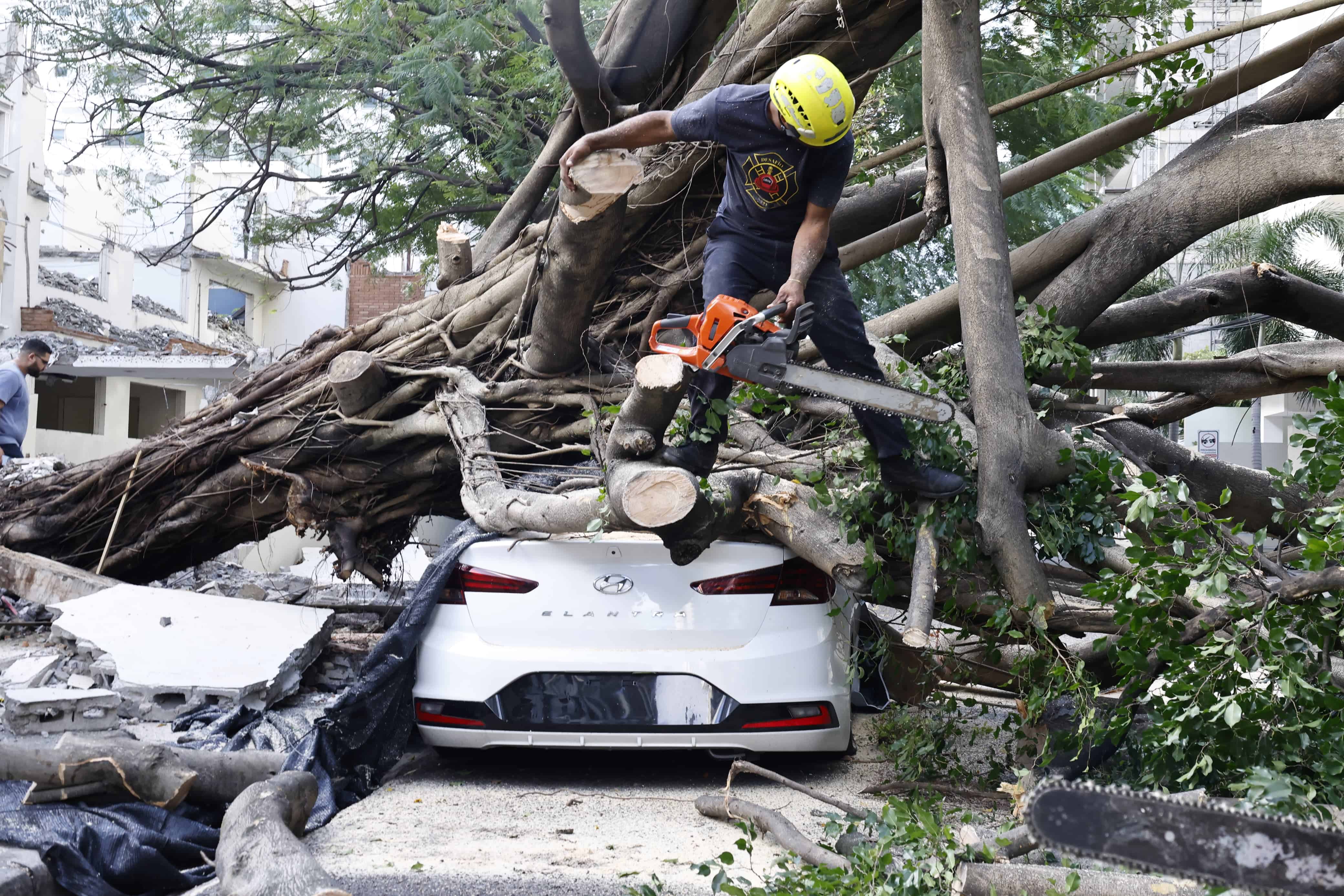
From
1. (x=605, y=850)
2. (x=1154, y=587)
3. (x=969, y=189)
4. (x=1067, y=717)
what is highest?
(x=969, y=189)

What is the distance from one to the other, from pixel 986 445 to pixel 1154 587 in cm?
94

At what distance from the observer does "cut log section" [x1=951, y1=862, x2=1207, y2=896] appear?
2.45 meters

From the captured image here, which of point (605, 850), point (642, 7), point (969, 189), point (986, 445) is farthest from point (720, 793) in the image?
point (642, 7)

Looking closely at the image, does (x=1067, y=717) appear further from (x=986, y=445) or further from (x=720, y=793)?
(x=720, y=793)

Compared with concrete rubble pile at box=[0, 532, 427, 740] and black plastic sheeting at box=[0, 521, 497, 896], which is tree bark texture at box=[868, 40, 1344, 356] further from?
concrete rubble pile at box=[0, 532, 427, 740]

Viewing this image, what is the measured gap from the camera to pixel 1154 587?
10.5 ft

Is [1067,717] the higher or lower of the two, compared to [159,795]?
higher

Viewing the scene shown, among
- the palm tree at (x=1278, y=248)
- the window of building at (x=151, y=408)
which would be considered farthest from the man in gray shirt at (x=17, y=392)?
the palm tree at (x=1278, y=248)

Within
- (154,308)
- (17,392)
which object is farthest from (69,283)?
(17,392)

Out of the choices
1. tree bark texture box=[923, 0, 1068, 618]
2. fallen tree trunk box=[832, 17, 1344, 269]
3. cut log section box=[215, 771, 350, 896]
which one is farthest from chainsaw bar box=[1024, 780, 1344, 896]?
fallen tree trunk box=[832, 17, 1344, 269]

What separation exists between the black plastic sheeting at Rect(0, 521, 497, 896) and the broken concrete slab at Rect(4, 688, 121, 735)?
46 cm

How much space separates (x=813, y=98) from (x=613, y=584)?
2086 millimetres

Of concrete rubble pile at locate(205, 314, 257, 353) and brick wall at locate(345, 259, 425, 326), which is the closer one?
concrete rubble pile at locate(205, 314, 257, 353)

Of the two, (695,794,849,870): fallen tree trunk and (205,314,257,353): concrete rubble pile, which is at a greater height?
(205,314,257,353): concrete rubble pile
